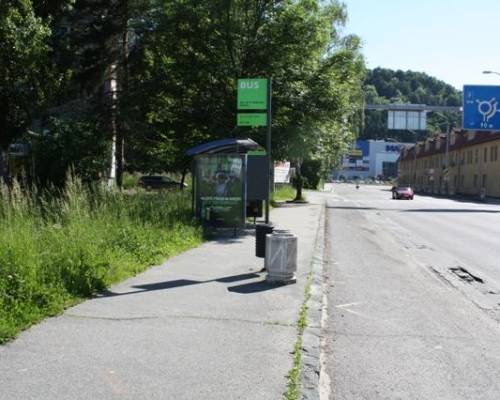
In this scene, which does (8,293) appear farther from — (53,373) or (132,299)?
(53,373)

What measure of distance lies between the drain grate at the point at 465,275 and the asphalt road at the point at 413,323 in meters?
0.02

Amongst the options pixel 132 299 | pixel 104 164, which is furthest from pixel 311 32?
pixel 132 299

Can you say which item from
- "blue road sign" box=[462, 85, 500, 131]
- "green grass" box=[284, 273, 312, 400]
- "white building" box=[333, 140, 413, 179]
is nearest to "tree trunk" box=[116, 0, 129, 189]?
"green grass" box=[284, 273, 312, 400]

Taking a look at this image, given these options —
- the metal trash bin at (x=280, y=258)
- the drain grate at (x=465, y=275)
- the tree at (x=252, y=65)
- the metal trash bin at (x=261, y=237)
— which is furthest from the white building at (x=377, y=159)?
the metal trash bin at (x=280, y=258)

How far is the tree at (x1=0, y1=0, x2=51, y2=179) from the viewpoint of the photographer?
62.8ft

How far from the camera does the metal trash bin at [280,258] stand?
27.8 feet

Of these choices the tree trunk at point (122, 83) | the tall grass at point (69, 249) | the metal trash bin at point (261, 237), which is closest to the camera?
the tall grass at point (69, 249)

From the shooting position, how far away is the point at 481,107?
37062 mm

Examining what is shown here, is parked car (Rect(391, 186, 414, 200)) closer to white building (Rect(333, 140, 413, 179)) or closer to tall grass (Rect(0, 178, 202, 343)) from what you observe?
tall grass (Rect(0, 178, 202, 343))

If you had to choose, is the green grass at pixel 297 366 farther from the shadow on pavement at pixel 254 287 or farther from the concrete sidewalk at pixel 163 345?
the shadow on pavement at pixel 254 287

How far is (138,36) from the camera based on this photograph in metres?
24.1

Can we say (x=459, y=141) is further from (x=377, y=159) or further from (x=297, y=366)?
(x=377, y=159)

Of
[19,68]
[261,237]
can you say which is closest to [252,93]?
[261,237]

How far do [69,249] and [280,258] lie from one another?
2.90 m
